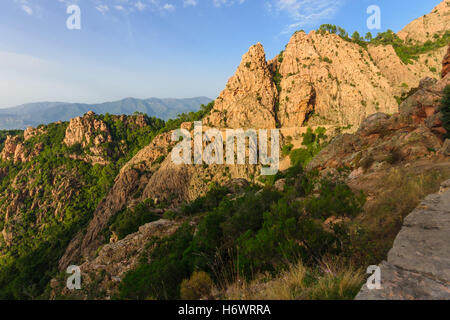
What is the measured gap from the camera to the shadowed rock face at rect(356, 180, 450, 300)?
8.75 feet

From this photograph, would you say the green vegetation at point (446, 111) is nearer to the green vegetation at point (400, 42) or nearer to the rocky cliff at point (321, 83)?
the rocky cliff at point (321, 83)

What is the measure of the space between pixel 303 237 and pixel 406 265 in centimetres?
298

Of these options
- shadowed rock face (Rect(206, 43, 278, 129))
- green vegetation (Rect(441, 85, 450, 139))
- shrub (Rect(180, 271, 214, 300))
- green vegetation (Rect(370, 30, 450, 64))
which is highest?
green vegetation (Rect(370, 30, 450, 64))

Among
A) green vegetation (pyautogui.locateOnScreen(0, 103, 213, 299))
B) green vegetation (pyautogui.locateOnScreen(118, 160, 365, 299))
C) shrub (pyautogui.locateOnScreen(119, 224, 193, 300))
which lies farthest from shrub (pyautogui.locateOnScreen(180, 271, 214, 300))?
green vegetation (pyautogui.locateOnScreen(0, 103, 213, 299))

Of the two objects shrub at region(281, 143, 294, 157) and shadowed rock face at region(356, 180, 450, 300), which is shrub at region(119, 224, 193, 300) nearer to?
shadowed rock face at region(356, 180, 450, 300)

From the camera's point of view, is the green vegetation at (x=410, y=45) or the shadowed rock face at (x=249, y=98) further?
the green vegetation at (x=410, y=45)

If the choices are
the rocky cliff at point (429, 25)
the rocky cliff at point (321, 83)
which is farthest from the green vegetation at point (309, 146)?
the rocky cliff at point (429, 25)

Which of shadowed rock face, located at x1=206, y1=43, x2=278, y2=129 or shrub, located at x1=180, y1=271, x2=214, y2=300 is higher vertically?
shadowed rock face, located at x1=206, y1=43, x2=278, y2=129

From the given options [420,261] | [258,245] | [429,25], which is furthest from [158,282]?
[429,25]

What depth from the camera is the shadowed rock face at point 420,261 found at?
2.67 m

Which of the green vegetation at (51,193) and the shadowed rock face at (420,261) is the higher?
the shadowed rock face at (420,261)

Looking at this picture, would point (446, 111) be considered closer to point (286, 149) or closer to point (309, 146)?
point (309, 146)

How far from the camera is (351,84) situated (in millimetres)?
49875
